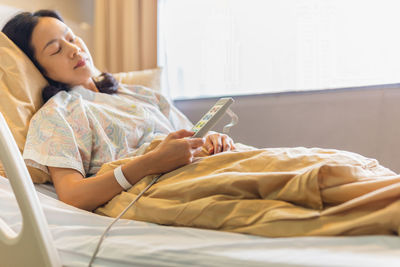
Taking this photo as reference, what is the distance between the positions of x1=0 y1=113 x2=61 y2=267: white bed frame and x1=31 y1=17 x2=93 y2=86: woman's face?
0.62 meters

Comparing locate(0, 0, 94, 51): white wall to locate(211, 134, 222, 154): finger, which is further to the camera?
locate(0, 0, 94, 51): white wall

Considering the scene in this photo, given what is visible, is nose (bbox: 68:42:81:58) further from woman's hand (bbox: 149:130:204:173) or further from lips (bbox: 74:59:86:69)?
woman's hand (bbox: 149:130:204:173)

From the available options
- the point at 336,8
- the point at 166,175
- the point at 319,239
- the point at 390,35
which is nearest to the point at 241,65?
the point at 336,8

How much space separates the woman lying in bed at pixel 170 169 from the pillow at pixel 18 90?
4 centimetres

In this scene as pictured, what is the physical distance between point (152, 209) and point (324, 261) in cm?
37

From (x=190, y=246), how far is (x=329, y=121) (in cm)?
119

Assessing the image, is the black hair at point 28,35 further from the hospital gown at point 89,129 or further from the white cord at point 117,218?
the white cord at point 117,218

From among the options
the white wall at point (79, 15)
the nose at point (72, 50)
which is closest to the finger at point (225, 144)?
the nose at point (72, 50)

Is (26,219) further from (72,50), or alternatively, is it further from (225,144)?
(72,50)

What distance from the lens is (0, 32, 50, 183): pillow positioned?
3.63 feet

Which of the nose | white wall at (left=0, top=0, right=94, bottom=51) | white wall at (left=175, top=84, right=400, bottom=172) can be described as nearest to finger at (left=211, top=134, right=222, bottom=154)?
the nose

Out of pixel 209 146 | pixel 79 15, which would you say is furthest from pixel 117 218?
pixel 79 15

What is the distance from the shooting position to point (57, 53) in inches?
51.5

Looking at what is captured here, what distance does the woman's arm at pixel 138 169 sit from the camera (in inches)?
35.2
